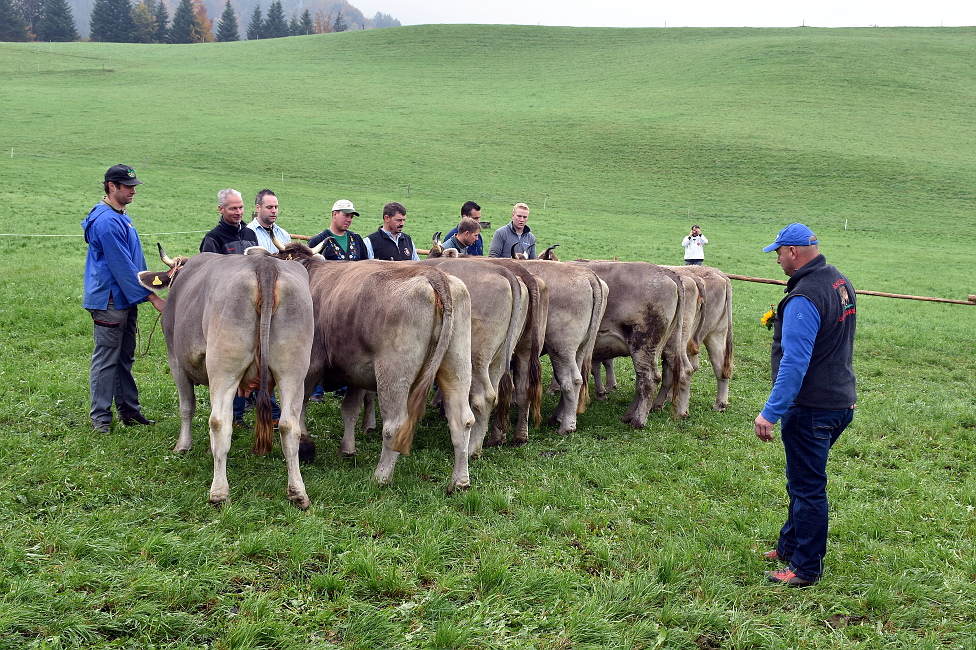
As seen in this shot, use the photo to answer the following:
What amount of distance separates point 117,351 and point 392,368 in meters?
3.01

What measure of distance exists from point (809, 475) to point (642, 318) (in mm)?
4565

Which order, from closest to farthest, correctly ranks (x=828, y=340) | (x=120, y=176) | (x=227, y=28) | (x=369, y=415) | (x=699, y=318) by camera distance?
(x=828, y=340) → (x=120, y=176) → (x=369, y=415) → (x=699, y=318) → (x=227, y=28)

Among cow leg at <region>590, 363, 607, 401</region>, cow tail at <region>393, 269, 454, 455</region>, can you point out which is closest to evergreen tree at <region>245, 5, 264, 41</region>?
cow leg at <region>590, 363, 607, 401</region>

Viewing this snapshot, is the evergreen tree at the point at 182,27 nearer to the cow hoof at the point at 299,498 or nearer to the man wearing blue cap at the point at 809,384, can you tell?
the cow hoof at the point at 299,498

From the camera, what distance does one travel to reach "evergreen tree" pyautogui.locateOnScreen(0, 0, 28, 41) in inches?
3622

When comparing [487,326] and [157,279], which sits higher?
[157,279]

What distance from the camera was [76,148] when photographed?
1554 inches

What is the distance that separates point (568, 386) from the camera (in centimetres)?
908

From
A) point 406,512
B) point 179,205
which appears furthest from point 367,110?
point 406,512

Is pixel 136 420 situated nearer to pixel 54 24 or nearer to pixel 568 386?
pixel 568 386

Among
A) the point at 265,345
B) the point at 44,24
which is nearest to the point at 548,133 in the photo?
the point at 265,345

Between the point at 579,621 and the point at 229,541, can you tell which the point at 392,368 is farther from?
the point at 579,621

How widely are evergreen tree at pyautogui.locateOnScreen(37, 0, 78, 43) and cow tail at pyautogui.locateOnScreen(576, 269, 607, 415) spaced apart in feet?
357

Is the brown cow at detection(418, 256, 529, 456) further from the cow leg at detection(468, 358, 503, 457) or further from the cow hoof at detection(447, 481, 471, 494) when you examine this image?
the cow hoof at detection(447, 481, 471, 494)
